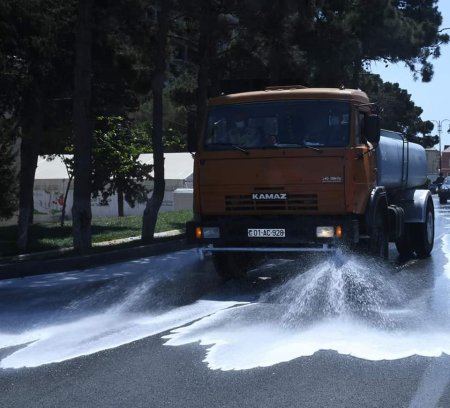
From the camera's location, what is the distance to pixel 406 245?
49.4 ft

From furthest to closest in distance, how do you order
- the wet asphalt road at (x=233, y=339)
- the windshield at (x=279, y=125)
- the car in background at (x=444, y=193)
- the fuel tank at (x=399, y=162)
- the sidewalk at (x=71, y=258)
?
1. the car in background at (x=444, y=193)
2. the sidewalk at (x=71, y=258)
3. the fuel tank at (x=399, y=162)
4. the windshield at (x=279, y=125)
5. the wet asphalt road at (x=233, y=339)

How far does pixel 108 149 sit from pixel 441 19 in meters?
19.2

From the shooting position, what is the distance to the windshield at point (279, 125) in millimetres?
10672

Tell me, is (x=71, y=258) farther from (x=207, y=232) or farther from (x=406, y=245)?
(x=406, y=245)

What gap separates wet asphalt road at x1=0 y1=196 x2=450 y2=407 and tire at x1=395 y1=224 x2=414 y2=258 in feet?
7.35

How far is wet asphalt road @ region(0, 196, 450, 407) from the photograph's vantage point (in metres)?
6.11

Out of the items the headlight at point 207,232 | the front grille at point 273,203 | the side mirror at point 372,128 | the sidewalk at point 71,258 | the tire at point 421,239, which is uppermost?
the side mirror at point 372,128

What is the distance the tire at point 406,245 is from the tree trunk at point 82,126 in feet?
19.8

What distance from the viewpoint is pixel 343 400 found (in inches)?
231

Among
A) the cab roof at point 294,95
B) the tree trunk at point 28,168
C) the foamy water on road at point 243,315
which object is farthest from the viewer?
the tree trunk at point 28,168

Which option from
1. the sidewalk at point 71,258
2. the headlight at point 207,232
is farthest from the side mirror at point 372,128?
A: the sidewalk at point 71,258

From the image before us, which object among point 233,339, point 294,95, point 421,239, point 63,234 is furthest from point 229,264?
point 63,234

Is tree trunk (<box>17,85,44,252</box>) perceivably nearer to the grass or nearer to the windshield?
the grass

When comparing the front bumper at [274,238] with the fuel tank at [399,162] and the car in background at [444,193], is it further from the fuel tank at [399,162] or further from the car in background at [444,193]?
the car in background at [444,193]
